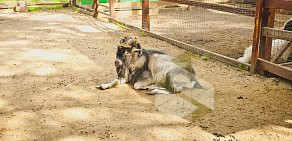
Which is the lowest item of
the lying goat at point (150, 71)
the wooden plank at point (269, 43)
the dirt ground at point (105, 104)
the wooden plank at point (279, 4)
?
the dirt ground at point (105, 104)

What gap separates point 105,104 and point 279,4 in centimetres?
274

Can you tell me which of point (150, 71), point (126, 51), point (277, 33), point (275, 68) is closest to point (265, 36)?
point (277, 33)

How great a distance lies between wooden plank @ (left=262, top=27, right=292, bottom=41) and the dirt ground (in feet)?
2.17

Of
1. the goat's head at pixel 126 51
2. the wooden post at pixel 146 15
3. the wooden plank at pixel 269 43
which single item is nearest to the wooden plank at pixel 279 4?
the wooden plank at pixel 269 43

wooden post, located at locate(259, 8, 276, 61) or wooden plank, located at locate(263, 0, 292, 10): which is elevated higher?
wooden plank, located at locate(263, 0, 292, 10)

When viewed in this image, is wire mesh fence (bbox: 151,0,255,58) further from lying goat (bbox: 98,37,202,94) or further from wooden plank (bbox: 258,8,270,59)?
lying goat (bbox: 98,37,202,94)

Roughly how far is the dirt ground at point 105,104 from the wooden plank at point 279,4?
3.52 feet

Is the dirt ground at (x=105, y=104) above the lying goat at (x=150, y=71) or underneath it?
underneath

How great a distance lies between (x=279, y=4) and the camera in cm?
448

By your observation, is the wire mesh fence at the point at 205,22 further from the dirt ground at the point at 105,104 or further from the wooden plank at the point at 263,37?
the dirt ground at the point at 105,104

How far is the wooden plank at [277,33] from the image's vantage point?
436cm

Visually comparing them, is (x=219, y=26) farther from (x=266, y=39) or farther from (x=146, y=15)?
(x=266, y=39)

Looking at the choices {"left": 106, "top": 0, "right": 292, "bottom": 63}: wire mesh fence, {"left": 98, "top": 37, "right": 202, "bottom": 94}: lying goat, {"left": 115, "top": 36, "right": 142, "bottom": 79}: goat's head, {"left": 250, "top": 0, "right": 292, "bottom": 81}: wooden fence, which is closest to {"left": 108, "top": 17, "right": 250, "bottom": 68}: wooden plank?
{"left": 250, "top": 0, "right": 292, "bottom": 81}: wooden fence

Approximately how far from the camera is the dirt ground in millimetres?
3311
